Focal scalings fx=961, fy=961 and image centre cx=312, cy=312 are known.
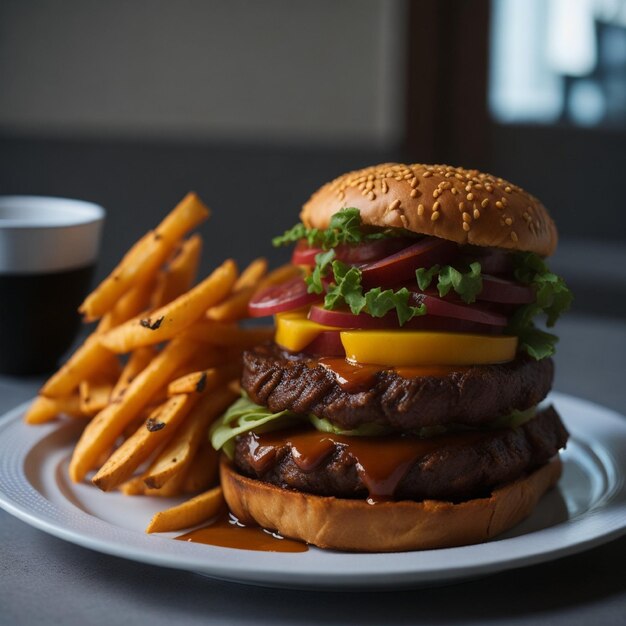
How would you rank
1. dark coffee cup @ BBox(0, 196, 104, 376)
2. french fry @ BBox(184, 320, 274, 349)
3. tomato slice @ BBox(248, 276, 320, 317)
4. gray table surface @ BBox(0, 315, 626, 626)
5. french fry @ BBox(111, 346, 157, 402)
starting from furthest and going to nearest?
dark coffee cup @ BBox(0, 196, 104, 376) < french fry @ BBox(111, 346, 157, 402) < french fry @ BBox(184, 320, 274, 349) < tomato slice @ BBox(248, 276, 320, 317) < gray table surface @ BBox(0, 315, 626, 626)

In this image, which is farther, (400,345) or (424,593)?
(400,345)

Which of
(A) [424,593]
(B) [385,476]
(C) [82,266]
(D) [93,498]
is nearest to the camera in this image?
(A) [424,593]

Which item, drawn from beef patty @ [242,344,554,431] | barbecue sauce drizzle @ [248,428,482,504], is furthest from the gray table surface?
beef patty @ [242,344,554,431]

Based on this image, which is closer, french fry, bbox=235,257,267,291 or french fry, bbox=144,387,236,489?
french fry, bbox=144,387,236,489

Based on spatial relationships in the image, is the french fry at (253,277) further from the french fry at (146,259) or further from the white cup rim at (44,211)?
the white cup rim at (44,211)

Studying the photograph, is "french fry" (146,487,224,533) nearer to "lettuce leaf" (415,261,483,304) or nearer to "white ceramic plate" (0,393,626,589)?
"white ceramic plate" (0,393,626,589)

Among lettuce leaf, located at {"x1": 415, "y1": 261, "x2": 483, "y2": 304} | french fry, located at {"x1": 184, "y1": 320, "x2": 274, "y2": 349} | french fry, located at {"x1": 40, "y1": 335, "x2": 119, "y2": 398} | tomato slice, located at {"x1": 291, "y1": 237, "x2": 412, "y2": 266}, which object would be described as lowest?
french fry, located at {"x1": 40, "y1": 335, "x2": 119, "y2": 398}

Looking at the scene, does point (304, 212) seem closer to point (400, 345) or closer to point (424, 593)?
point (400, 345)

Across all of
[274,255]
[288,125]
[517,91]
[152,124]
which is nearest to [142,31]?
[152,124]

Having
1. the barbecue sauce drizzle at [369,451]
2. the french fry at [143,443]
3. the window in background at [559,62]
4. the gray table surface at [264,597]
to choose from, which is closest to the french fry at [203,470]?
the french fry at [143,443]
